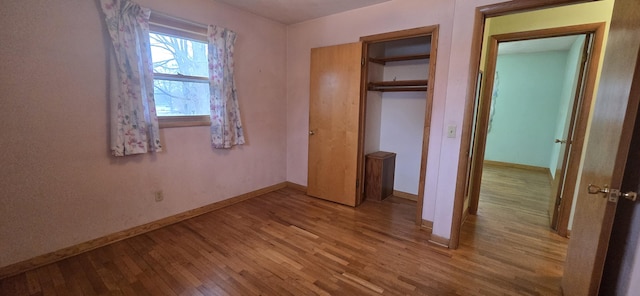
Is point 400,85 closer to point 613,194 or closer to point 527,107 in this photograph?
point 613,194

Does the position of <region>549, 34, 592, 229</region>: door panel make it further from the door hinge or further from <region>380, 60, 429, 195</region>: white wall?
the door hinge

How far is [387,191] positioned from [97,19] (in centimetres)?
348

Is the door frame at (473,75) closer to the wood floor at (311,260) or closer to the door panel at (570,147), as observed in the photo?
the wood floor at (311,260)

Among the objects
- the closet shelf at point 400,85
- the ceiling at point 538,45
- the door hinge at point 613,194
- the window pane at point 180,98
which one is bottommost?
the door hinge at point 613,194

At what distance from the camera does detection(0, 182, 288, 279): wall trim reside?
6.10 feet

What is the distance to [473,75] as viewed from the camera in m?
2.10

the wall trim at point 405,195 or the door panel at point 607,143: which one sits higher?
the door panel at point 607,143

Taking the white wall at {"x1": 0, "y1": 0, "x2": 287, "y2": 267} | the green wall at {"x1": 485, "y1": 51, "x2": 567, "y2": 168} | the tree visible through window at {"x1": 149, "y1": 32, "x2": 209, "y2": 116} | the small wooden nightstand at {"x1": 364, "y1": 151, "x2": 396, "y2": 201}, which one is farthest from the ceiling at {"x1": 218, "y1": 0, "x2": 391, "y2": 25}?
the green wall at {"x1": 485, "y1": 51, "x2": 567, "y2": 168}

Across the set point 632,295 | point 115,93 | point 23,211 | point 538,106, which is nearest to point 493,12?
point 632,295

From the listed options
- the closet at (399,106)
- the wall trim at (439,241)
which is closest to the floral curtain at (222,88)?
the closet at (399,106)

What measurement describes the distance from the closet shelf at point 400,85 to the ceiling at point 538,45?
2234 mm

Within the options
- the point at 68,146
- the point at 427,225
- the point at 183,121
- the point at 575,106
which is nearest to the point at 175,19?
the point at 183,121

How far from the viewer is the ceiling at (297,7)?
274cm

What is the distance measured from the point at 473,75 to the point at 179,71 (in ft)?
8.96
